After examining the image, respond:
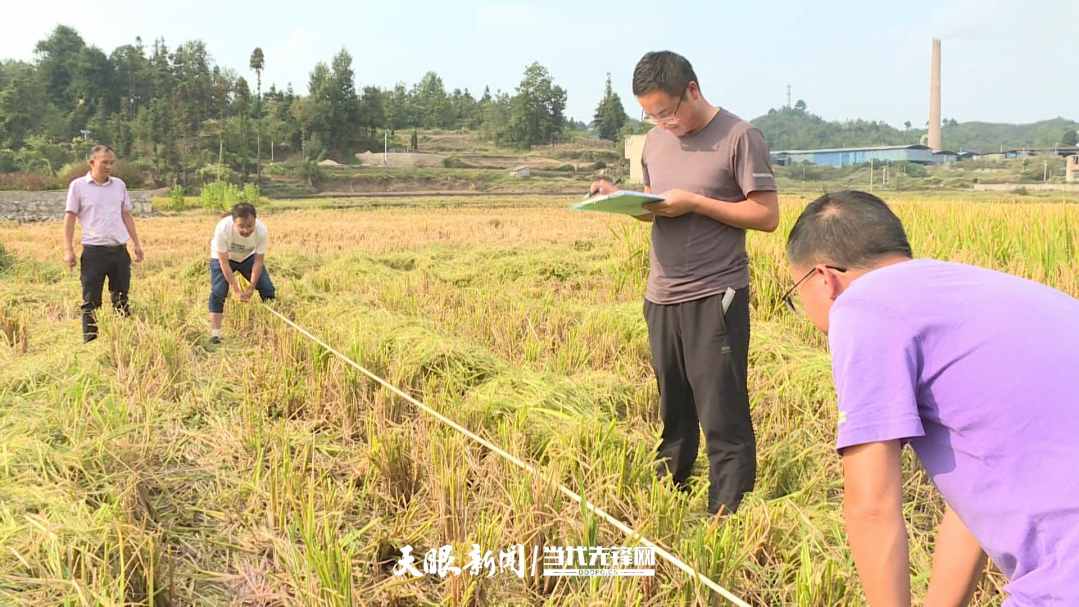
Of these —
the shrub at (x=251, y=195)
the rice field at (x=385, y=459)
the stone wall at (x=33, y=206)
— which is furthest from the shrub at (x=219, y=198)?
the rice field at (x=385, y=459)

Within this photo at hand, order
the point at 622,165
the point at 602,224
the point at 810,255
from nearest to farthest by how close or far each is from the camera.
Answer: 1. the point at 810,255
2. the point at 602,224
3. the point at 622,165

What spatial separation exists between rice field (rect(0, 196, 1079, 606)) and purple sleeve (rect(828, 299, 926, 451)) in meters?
0.81

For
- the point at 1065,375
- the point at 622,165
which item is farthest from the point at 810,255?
the point at 622,165

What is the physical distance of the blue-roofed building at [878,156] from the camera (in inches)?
2719

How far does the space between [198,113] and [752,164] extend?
1970 inches

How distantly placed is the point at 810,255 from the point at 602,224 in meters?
12.4

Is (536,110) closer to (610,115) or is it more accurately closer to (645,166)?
(610,115)

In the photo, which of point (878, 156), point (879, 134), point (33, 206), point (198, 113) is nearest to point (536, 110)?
point (198, 113)

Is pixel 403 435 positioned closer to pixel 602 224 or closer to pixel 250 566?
pixel 250 566

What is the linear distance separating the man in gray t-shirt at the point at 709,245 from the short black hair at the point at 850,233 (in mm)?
911

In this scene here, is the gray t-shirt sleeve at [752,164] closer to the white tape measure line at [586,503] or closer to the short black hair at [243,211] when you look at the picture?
the white tape measure line at [586,503]

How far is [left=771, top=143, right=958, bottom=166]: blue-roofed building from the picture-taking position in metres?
69.1

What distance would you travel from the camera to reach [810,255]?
1135 millimetres

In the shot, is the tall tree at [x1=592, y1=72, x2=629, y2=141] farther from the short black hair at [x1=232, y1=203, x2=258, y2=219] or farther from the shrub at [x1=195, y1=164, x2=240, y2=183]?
the short black hair at [x1=232, y1=203, x2=258, y2=219]
